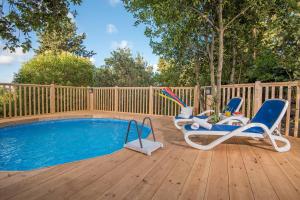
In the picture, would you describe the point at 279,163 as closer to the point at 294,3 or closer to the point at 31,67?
the point at 294,3

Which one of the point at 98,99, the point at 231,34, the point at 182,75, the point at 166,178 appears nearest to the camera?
the point at 166,178

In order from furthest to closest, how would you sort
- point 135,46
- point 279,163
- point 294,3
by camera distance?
point 135,46, point 294,3, point 279,163

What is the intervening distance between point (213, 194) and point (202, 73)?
6051mm

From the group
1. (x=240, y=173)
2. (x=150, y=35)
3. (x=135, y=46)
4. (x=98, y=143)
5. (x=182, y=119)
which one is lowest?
(x=98, y=143)

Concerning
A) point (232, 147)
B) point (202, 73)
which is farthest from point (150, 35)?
point (232, 147)

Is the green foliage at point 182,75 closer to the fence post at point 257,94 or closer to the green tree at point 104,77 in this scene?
the fence post at point 257,94

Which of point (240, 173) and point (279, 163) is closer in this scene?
point (240, 173)

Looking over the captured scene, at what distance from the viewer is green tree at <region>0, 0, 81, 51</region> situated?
3310 millimetres

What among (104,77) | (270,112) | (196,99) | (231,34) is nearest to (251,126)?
(270,112)

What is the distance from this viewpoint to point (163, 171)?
1.93m

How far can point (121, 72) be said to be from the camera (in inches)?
405

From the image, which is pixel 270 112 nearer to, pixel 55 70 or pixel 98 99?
pixel 98 99

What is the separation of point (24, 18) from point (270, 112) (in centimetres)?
478

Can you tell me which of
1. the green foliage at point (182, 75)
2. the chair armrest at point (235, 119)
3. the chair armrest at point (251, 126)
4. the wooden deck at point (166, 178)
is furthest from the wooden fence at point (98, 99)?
the wooden deck at point (166, 178)
